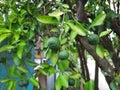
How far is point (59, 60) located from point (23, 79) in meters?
0.24

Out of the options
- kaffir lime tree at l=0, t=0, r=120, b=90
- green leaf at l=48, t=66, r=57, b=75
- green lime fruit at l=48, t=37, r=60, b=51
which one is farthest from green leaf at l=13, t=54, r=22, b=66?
green lime fruit at l=48, t=37, r=60, b=51

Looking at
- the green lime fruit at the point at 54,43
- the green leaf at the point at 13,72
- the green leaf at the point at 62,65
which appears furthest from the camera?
the green leaf at the point at 13,72

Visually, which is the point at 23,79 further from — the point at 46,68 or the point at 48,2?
the point at 48,2

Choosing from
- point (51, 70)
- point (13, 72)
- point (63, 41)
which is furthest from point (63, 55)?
point (13, 72)

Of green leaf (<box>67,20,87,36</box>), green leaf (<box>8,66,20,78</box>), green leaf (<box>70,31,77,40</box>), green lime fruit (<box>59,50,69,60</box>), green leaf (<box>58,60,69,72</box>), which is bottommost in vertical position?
green leaf (<box>8,66,20,78</box>)

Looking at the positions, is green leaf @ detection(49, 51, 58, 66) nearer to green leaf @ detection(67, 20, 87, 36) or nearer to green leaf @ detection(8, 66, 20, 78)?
green leaf @ detection(67, 20, 87, 36)

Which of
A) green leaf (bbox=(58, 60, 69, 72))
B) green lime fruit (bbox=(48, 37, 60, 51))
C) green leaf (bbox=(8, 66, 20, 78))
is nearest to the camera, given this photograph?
green lime fruit (bbox=(48, 37, 60, 51))

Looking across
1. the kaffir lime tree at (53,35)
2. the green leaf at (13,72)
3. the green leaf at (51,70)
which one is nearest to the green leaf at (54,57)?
the kaffir lime tree at (53,35)

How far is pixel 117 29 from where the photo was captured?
5.93 feet

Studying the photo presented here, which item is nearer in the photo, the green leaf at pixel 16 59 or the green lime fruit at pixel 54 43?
the green lime fruit at pixel 54 43

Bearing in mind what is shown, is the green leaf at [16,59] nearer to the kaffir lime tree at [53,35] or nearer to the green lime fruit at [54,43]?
the kaffir lime tree at [53,35]

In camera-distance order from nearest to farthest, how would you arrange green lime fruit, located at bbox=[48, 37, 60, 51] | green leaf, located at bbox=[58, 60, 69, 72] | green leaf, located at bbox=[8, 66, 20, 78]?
green lime fruit, located at bbox=[48, 37, 60, 51] → green leaf, located at bbox=[58, 60, 69, 72] → green leaf, located at bbox=[8, 66, 20, 78]

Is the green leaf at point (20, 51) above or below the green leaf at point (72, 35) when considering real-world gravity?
below

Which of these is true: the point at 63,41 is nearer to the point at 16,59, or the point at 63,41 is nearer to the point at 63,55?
the point at 63,55
